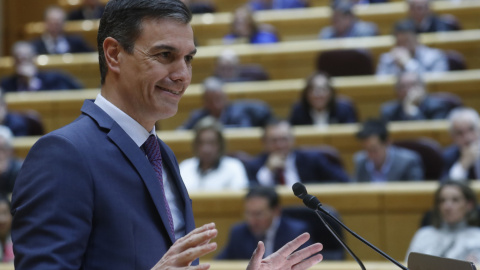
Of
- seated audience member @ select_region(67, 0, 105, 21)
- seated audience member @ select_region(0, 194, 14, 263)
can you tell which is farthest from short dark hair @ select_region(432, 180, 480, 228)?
seated audience member @ select_region(67, 0, 105, 21)

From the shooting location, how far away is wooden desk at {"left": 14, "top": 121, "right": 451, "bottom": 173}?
4055 millimetres

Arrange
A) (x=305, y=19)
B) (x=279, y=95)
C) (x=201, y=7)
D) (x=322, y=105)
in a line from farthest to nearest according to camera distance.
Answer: (x=201, y=7), (x=305, y=19), (x=279, y=95), (x=322, y=105)

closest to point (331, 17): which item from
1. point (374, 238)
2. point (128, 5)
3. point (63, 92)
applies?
point (63, 92)

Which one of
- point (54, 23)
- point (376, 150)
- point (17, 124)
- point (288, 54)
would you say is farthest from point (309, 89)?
point (54, 23)

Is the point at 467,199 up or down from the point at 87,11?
down

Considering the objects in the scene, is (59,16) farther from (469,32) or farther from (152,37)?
(152,37)

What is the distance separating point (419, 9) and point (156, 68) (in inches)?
182

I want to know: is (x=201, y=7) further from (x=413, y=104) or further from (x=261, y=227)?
(x=261, y=227)

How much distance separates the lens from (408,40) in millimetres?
4895

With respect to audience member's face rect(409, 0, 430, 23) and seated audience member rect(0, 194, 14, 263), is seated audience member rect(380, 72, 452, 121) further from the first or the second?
seated audience member rect(0, 194, 14, 263)

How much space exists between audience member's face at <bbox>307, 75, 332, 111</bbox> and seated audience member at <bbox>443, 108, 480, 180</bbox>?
37.6 inches

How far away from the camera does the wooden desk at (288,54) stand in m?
5.13

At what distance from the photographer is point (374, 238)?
3.20 m

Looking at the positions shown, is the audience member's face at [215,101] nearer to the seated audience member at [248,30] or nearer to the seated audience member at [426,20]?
the seated audience member at [248,30]
